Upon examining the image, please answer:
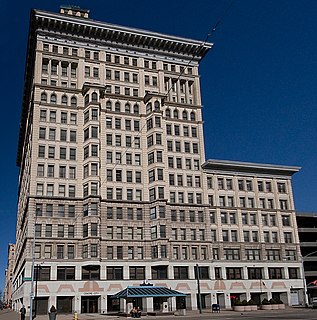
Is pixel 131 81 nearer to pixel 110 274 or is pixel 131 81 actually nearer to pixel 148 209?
pixel 148 209

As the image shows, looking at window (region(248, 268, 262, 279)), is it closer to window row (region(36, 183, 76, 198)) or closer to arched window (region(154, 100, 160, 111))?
arched window (region(154, 100, 160, 111))

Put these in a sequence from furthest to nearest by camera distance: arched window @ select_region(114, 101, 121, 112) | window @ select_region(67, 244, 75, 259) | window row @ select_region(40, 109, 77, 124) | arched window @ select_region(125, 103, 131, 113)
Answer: arched window @ select_region(125, 103, 131, 113)
arched window @ select_region(114, 101, 121, 112)
window row @ select_region(40, 109, 77, 124)
window @ select_region(67, 244, 75, 259)

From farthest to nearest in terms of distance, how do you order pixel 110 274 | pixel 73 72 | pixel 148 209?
pixel 73 72, pixel 148 209, pixel 110 274

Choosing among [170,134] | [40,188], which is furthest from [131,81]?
[40,188]

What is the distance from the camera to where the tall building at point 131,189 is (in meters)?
71.8

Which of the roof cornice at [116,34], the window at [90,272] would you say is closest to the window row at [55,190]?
the window at [90,272]

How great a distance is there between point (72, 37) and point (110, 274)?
44.7 m

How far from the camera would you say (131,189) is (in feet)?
257

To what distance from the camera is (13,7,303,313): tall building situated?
71812 millimetres

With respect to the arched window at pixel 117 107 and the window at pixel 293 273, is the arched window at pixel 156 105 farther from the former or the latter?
the window at pixel 293 273

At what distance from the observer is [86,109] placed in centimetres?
7969

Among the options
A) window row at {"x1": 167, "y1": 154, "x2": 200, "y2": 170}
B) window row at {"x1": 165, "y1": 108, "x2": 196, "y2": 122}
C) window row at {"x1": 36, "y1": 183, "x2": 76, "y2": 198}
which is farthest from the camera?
window row at {"x1": 165, "y1": 108, "x2": 196, "y2": 122}

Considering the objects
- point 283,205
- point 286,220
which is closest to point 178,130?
point 283,205

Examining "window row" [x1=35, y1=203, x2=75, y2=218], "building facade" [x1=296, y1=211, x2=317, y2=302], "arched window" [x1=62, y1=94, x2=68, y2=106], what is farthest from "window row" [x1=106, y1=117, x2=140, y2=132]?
"building facade" [x1=296, y1=211, x2=317, y2=302]
